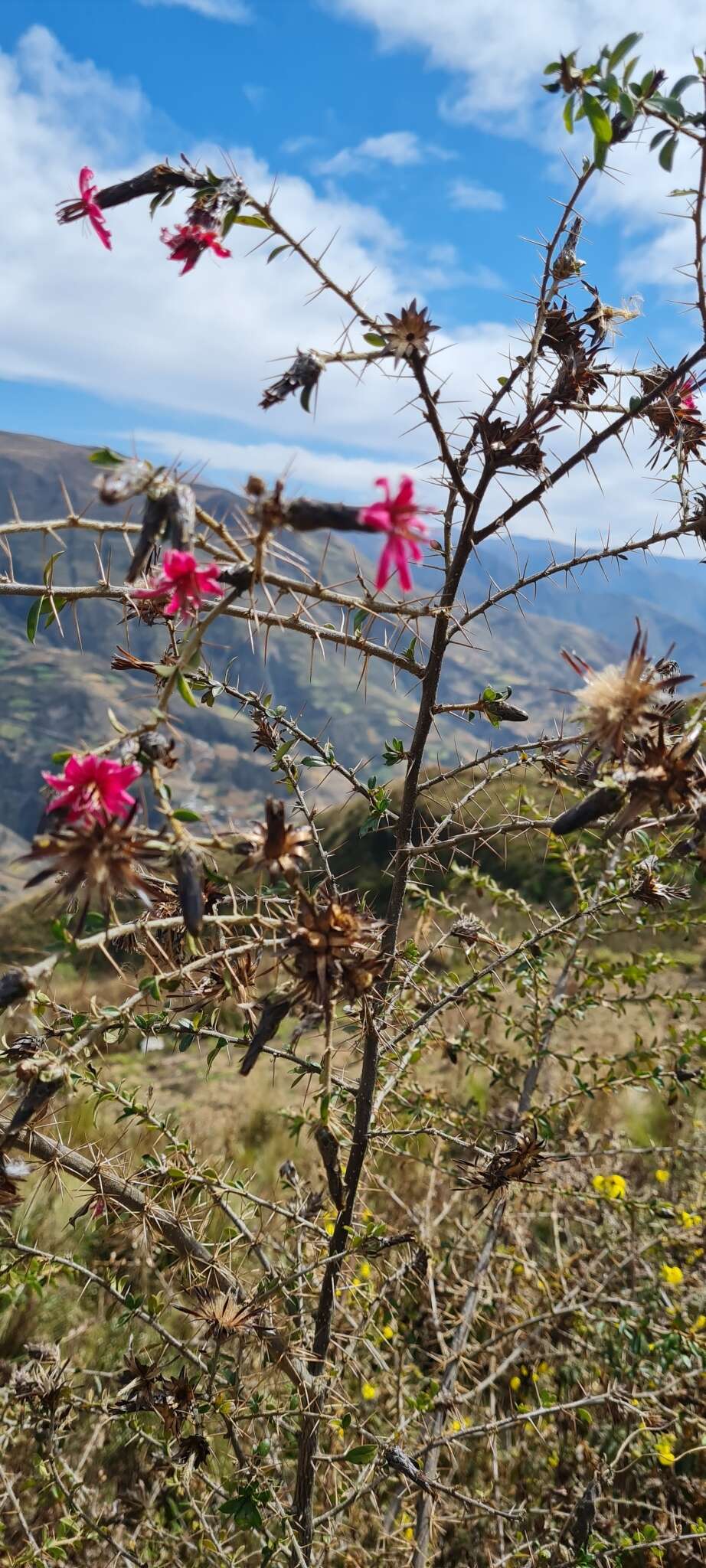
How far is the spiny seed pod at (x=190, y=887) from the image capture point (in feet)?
3.71

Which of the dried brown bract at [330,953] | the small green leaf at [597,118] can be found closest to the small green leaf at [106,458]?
the dried brown bract at [330,953]

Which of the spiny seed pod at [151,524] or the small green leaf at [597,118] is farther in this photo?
the small green leaf at [597,118]

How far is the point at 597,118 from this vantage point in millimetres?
1361

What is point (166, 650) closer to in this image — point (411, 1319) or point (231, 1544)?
point (411, 1319)

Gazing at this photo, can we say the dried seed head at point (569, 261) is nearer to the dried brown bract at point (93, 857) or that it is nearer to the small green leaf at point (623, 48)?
the small green leaf at point (623, 48)

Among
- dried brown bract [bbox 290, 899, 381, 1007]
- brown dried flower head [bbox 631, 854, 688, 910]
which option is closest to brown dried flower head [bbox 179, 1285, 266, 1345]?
dried brown bract [bbox 290, 899, 381, 1007]

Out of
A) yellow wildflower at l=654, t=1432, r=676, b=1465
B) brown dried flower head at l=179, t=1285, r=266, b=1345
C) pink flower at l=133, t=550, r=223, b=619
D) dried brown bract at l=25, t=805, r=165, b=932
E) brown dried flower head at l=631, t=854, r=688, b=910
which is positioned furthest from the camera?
yellow wildflower at l=654, t=1432, r=676, b=1465

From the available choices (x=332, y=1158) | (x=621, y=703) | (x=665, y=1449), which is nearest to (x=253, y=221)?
(x=621, y=703)

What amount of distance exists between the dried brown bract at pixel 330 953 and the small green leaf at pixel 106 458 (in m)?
0.67

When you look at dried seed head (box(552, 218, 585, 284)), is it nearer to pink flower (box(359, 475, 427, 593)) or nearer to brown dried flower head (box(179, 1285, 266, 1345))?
pink flower (box(359, 475, 427, 593))

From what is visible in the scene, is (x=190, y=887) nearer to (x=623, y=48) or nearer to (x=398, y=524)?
(x=398, y=524)

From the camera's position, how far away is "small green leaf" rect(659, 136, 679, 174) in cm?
143

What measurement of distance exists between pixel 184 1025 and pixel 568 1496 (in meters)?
2.99

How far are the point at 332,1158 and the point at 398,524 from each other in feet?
5.03
